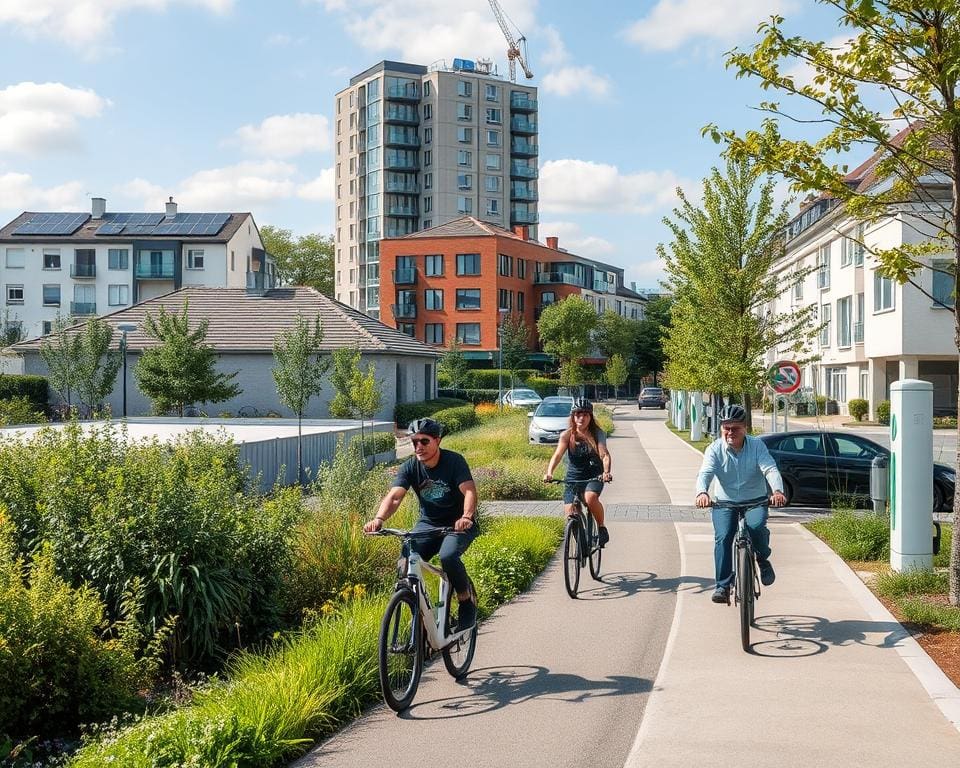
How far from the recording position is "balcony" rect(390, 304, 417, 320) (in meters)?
81.1

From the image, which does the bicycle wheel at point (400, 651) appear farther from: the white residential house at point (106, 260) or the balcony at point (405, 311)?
the balcony at point (405, 311)

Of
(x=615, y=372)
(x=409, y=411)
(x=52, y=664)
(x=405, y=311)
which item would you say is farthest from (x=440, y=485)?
(x=615, y=372)

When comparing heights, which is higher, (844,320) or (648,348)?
(648,348)

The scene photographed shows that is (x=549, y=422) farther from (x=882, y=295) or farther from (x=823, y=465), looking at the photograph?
(x=882, y=295)

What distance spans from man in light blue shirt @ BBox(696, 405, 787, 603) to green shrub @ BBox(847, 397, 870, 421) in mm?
40450

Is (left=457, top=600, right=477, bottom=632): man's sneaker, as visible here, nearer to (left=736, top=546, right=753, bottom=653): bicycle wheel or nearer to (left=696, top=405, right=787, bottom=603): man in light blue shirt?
(left=736, top=546, right=753, bottom=653): bicycle wheel

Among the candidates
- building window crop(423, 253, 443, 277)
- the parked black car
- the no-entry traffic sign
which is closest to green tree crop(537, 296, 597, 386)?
building window crop(423, 253, 443, 277)

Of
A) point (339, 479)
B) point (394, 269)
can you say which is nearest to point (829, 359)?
point (394, 269)

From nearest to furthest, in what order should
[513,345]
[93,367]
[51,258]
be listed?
[93,367], [513,345], [51,258]

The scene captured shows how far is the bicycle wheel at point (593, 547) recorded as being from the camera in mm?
10609

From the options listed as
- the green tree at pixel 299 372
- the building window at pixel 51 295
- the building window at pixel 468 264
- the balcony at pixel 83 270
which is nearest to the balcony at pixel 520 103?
the building window at pixel 468 264

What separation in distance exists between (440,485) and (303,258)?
10726cm

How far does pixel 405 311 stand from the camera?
266ft

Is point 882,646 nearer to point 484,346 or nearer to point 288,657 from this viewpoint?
point 288,657
